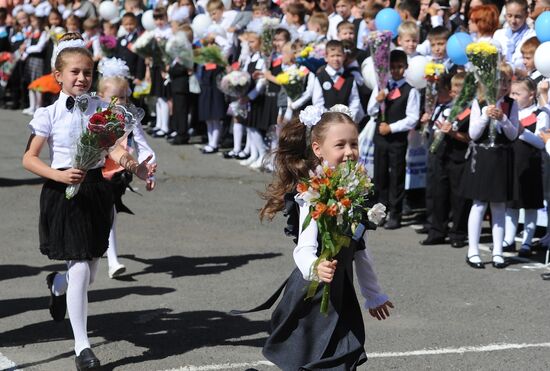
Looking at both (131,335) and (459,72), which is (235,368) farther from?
(459,72)

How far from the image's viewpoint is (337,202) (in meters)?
5.17

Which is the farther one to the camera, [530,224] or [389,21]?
[389,21]

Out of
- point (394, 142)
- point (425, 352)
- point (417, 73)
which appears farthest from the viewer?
point (394, 142)

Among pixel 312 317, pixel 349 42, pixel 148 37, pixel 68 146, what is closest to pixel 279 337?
pixel 312 317

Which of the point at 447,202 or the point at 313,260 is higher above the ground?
the point at 313,260

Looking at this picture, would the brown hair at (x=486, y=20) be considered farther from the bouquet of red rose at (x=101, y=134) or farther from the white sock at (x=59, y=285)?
the white sock at (x=59, y=285)

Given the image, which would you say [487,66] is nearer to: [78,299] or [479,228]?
[479,228]

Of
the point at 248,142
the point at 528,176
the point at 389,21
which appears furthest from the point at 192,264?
the point at 248,142

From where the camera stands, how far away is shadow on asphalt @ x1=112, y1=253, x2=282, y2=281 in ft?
31.6

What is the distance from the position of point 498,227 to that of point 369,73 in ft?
9.96

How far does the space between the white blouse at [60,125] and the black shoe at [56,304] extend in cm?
100

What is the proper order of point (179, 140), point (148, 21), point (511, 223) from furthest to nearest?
point (148, 21) → point (179, 140) → point (511, 223)

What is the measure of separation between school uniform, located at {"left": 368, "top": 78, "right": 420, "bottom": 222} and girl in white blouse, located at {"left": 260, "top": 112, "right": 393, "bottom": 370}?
5.84 metres

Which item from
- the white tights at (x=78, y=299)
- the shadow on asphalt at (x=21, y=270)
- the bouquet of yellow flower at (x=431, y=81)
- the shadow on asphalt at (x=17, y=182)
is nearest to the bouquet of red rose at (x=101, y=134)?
the white tights at (x=78, y=299)
